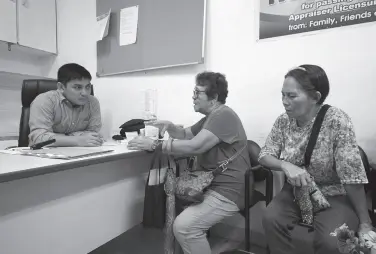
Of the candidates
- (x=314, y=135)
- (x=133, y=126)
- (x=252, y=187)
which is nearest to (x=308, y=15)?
(x=314, y=135)

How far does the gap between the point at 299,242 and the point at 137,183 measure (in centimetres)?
101

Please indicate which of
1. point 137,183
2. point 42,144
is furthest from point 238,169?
point 42,144

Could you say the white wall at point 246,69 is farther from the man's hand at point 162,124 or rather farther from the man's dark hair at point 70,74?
the man's dark hair at point 70,74

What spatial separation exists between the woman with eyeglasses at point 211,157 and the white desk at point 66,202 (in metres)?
0.26

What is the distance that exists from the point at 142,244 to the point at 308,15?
1932 millimetres

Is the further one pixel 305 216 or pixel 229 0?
pixel 229 0

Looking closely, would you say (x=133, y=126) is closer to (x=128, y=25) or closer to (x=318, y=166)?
(x=128, y=25)

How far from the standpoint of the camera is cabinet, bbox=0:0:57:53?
2387 mm

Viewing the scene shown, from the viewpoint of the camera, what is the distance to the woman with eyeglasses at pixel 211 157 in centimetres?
133

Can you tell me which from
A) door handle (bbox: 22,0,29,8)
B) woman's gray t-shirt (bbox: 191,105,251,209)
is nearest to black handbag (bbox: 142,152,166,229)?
woman's gray t-shirt (bbox: 191,105,251,209)

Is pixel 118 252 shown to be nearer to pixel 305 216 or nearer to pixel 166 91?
pixel 305 216

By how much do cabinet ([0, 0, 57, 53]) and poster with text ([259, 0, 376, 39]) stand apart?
2193mm

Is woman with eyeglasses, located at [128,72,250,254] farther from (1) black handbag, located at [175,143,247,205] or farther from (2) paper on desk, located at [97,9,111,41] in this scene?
(2) paper on desk, located at [97,9,111,41]

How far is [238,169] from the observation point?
1443mm
